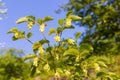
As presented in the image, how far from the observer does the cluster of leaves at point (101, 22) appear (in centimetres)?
3325

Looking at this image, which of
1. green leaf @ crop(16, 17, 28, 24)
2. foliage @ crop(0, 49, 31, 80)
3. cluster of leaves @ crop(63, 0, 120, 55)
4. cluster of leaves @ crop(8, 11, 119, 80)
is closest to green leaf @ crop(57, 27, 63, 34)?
cluster of leaves @ crop(8, 11, 119, 80)

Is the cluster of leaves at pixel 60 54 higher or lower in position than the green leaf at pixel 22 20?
lower

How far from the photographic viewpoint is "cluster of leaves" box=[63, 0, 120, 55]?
3325 centimetres

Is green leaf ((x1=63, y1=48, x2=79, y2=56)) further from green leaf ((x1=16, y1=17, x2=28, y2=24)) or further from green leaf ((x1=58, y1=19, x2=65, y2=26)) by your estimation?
green leaf ((x1=16, y1=17, x2=28, y2=24))

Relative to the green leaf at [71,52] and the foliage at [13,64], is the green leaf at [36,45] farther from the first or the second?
the foliage at [13,64]

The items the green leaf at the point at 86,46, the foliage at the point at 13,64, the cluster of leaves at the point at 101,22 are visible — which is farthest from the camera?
the foliage at the point at 13,64

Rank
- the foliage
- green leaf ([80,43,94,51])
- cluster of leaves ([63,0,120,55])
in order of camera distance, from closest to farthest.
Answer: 1. green leaf ([80,43,94,51])
2. cluster of leaves ([63,0,120,55])
3. the foliage

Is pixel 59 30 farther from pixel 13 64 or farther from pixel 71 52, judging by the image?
pixel 13 64

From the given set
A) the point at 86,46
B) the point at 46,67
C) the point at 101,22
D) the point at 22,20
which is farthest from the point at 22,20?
the point at 101,22

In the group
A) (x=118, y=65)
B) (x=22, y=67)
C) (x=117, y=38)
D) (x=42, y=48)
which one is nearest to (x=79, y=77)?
(x=42, y=48)

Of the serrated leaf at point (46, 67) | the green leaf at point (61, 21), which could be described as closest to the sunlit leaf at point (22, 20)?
the green leaf at point (61, 21)

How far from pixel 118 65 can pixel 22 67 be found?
90.7 ft

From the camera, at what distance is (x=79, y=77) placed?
11.5 feet

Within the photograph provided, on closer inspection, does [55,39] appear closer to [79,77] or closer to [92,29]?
[79,77]
